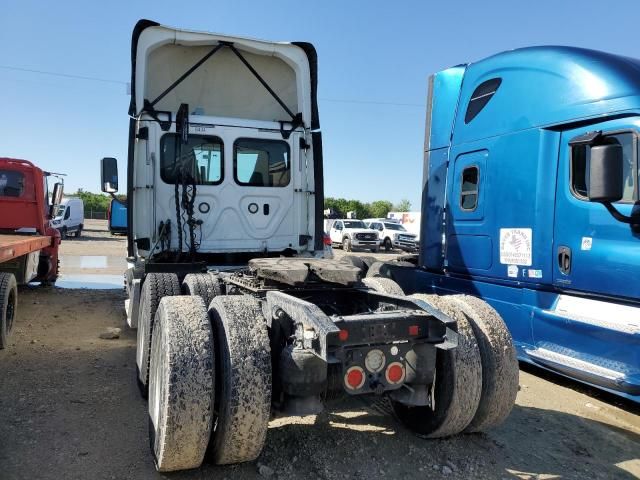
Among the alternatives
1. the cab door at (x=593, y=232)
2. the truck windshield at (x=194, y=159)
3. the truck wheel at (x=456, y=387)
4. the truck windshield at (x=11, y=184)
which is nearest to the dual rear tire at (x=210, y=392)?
the truck wheel at (x=456, y=387)

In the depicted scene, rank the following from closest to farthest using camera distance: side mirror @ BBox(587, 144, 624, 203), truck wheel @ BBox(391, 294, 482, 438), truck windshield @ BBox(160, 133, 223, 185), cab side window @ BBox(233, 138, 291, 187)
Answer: truck wheel @ BBox(391, 294, 482, 438), side mirror @ BBox(587, 144, 624, 203), truck windshield @ BBox(160, 133, 223, 185), cab side window @ BBox(233, 138, 291, 187)

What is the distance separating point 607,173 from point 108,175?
5592 mm

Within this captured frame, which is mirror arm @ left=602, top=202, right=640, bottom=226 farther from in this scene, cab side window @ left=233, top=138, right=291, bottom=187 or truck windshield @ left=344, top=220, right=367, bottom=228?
truck windshield @ left=344, top=220, right=367, bottom=228

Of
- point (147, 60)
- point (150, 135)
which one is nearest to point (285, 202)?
point (150, 135)

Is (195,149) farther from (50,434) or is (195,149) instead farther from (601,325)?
(601,325)

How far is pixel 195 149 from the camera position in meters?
6.54

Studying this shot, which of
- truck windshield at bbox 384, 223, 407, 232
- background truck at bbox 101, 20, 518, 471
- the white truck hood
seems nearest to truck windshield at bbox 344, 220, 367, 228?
truck windshield at bbox 384, 223, 407, 232

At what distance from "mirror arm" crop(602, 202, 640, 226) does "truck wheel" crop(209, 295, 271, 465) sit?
3266 millimetres

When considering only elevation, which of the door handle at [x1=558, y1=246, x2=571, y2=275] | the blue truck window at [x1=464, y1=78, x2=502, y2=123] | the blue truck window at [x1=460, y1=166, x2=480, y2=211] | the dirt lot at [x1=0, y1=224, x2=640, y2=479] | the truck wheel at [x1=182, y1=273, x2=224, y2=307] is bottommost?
the dirt lot at [x1=0, y1=224, x2=640, y2=479]

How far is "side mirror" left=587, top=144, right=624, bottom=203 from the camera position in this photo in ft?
13.9

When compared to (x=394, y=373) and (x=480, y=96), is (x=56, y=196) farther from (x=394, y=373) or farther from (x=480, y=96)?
(x=394, y=373)

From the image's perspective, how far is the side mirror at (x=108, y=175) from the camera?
21.3ft

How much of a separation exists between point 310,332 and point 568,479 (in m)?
2.04

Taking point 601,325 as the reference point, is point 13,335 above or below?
below
